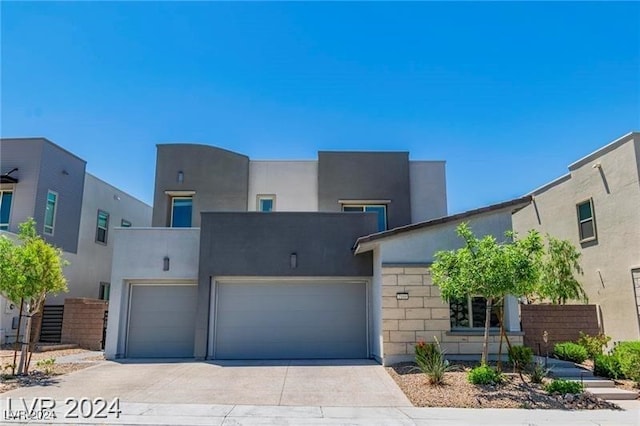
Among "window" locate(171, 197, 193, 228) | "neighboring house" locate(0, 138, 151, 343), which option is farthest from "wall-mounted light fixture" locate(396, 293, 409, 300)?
"neighboring house" locate(0, 138, 151, 343)

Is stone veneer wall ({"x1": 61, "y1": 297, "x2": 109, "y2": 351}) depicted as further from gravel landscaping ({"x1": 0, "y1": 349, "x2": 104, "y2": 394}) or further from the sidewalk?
the sidewalk

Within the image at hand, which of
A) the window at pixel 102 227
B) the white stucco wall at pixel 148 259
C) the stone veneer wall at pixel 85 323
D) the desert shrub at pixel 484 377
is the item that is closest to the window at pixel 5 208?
the window at pixel 102 227

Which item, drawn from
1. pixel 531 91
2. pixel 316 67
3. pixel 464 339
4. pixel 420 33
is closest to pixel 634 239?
pixel 531 91

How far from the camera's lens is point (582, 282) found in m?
15.5

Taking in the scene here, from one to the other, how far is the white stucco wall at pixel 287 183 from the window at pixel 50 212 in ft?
→ 28.3

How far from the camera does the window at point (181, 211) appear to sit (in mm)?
17234

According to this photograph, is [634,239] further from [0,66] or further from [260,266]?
[0,66]

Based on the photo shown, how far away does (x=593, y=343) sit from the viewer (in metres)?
12.6

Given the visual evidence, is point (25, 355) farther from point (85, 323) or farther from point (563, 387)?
point (563, 387)

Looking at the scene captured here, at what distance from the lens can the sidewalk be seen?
23.4ft

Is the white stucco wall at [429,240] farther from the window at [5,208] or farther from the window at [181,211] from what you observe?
the window at [5,208]

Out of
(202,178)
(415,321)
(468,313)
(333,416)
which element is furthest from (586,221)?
(202,178)

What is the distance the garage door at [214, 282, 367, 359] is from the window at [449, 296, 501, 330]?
116 inches

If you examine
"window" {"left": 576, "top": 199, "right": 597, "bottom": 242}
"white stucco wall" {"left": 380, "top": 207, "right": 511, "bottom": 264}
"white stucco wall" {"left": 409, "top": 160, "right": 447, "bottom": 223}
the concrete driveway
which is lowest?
the concrete driveway
